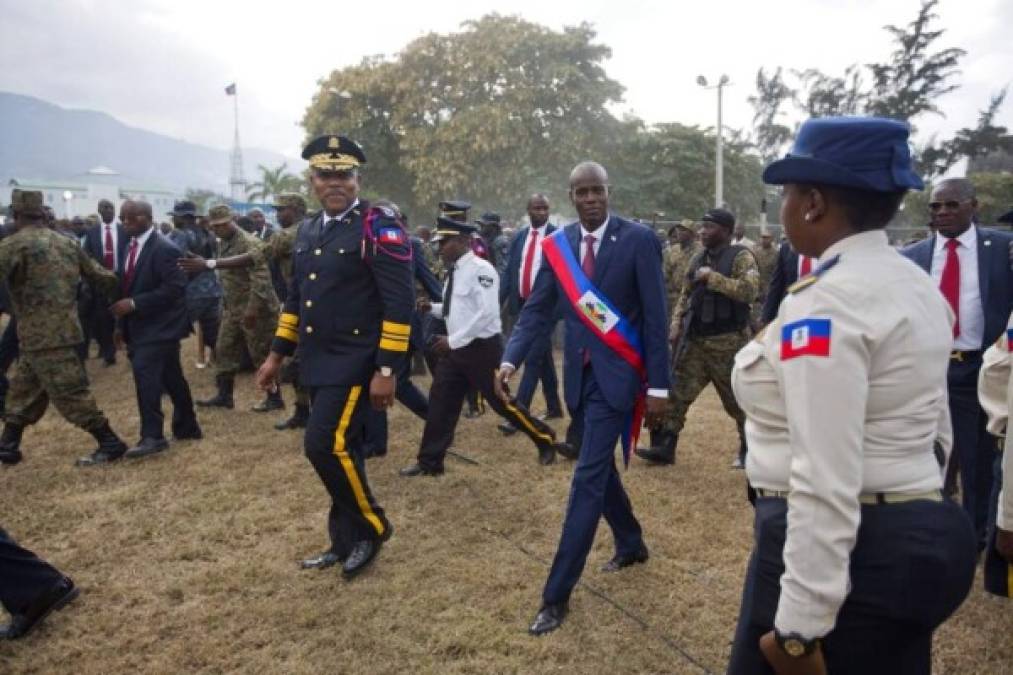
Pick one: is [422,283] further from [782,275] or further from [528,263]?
[782,275]

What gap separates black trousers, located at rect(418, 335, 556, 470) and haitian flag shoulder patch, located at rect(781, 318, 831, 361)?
164 inches

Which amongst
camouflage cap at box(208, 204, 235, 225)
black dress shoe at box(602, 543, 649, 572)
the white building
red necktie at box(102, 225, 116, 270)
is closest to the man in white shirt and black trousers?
black dress shoe at box(602, 543, 649, 572)

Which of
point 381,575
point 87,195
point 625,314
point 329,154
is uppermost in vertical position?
point 87,195

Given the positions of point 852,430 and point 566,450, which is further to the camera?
point 566,450

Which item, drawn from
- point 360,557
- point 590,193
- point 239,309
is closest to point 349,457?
point 360,557

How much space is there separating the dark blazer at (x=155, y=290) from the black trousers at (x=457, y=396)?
2391 millimetres

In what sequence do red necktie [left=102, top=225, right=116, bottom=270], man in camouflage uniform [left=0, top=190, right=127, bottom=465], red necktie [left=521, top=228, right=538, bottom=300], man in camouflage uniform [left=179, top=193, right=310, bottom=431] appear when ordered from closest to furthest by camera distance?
man in camouflage uniform [left=0, top=190, right=127, bottom=465] < man in camouflage uniform [left=179, top=193, right=310, bottom=431] < red necktie [left=521, top=228, right=538, bottom=300] < red necktie [left=102, top=225, right=116, bottom=270]

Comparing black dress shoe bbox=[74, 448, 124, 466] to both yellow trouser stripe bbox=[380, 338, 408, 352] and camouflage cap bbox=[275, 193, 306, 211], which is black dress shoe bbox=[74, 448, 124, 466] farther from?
yellow trouser stripe bbox=[380, 338, 408, 352]

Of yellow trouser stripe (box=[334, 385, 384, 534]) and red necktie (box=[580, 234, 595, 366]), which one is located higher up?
red necktie (box=[580, 234, 595, 366])

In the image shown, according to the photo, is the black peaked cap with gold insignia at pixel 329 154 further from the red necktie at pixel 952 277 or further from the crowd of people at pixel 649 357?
the red necktie at pixel 952 277

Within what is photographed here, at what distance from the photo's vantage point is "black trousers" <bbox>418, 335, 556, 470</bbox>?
18.4 ft

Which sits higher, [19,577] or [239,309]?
[239,309]

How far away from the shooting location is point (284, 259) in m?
7.21

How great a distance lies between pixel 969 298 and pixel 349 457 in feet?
11.8
